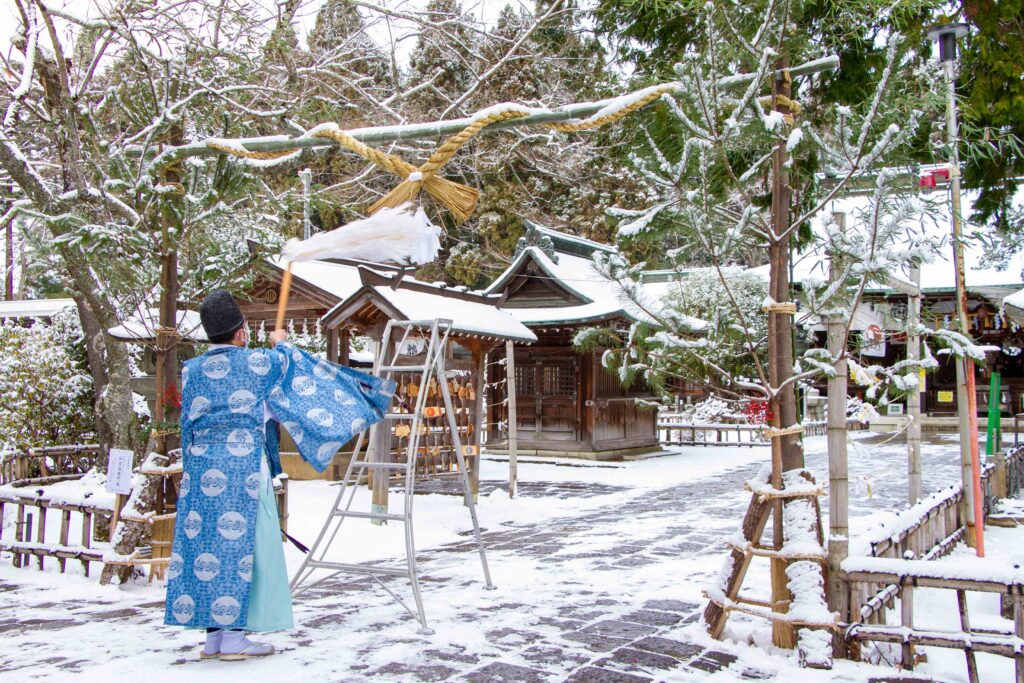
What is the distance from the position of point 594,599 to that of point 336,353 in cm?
861

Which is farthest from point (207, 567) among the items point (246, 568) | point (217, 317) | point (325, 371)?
point (217, 317)

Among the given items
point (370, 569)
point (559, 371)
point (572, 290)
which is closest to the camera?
point (370, 569)

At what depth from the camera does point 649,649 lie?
14.3ft

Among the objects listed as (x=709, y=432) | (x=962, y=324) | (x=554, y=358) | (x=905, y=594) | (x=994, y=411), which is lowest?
(x=905, y=594)

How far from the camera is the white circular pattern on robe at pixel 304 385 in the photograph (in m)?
4.43

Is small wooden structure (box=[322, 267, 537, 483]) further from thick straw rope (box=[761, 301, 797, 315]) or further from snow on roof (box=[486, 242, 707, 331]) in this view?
snow on roof (box=[486, 242, 707, 331])

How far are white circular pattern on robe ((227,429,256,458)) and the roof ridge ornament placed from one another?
14678 mm

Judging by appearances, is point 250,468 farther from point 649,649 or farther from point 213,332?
point 649,649

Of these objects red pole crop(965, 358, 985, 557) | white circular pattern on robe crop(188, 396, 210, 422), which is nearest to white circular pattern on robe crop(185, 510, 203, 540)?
white circular pattern on robe crop(188, 396, 210, 422)

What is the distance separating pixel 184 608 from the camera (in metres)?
4.05

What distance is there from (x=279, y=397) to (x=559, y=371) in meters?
13.8

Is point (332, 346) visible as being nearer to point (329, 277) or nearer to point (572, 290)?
point (329, 277)

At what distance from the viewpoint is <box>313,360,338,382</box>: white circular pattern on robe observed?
4.50 m

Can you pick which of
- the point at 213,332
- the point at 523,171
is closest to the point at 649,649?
the point at 213,332
